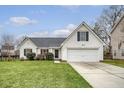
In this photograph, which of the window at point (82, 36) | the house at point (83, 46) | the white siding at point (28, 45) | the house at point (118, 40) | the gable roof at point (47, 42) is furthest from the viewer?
the gable roof at point (47, 42)

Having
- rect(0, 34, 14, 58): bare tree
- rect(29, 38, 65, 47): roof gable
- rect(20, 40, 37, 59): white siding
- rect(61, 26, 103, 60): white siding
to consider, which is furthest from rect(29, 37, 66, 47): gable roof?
rect(0, 34, 14, 58): bare tree

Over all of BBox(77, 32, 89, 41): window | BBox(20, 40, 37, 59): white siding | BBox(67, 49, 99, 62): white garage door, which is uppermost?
BBox(77, 32, 89, 41): window

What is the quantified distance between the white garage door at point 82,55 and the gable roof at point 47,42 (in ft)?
15.9

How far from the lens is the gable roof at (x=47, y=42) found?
38344 millimetres

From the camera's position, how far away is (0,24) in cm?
5184

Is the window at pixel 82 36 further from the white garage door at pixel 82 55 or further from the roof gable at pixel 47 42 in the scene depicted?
the roof gable at pixel 47 42

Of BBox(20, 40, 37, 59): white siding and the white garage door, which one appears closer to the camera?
the white garage door

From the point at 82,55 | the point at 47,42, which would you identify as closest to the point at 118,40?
the point at 82,55

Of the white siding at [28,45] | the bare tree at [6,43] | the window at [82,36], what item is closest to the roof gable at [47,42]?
the white siding at [28,45]

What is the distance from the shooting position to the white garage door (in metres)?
33.1

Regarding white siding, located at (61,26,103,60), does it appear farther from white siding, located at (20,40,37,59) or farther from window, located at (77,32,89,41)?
white siding, located at (20,40,37,59)

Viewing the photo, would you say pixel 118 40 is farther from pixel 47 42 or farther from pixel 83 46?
pixel 47 42

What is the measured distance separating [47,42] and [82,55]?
7.40 metres

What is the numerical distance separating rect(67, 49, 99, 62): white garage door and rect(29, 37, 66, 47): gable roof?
4.86 m
